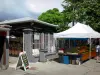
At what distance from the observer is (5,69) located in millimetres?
13484

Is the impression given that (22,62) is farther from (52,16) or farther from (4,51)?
(52,16)

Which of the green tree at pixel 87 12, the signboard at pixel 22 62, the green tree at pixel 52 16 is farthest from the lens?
the green tree at pixel 52 16

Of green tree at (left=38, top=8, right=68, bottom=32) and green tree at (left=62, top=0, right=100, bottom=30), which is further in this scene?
green tree at (left=38, top=8, right=68, bottom=32)

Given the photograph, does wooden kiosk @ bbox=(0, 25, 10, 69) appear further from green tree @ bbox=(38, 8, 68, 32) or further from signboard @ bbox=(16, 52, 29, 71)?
green tree @ bbox=(38, 8, 68, 32)

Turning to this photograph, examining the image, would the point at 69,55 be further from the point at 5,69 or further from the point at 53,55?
the point at 5,69

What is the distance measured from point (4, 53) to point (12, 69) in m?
1.09

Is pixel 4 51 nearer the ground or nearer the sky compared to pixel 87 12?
nearer the ground

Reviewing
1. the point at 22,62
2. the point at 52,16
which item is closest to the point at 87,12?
the point at 22,62

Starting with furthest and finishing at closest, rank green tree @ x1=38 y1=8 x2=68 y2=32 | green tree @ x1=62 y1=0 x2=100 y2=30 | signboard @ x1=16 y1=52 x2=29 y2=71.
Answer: green tree @ x1=38 y1=8 x2=68 y2=32, green tree @ x1=62 y1=0 x2=100 y2=30, signboard @ x1=16 y1=52 x2=29 y2=71

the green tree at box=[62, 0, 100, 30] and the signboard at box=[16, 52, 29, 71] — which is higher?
the green tree at box=[62, 0, 100, 30]

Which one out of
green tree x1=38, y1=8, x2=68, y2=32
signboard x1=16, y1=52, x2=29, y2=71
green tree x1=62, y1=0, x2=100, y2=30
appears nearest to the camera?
signboard x1=16, y1=52, x2=29, y2=71

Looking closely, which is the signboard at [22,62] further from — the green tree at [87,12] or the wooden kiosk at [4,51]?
the green tree at [87,12]

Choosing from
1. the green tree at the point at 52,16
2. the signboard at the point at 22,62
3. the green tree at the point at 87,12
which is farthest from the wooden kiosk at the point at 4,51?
the green tree at the point at 52,16

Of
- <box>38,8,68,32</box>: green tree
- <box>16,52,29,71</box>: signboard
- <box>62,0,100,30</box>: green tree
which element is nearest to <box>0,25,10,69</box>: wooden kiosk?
<box>16,52,29,71</box>: signboard
